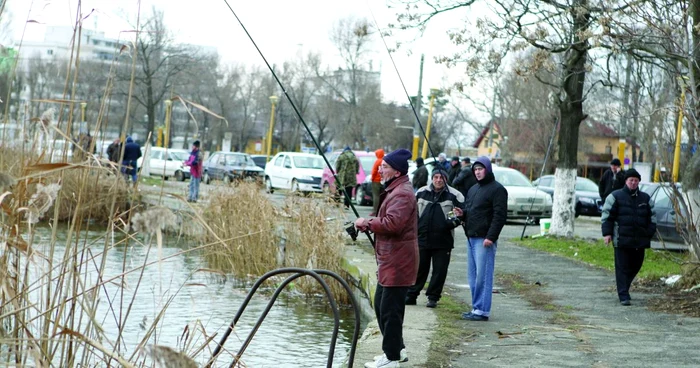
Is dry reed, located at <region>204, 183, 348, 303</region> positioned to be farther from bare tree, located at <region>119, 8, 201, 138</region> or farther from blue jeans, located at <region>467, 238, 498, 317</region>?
bare tree, located at <region>119, 8, 201, 138</region>

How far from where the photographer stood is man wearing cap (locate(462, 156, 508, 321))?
1037cm

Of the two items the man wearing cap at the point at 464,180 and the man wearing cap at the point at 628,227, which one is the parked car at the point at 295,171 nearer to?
the man wearing cap at the point at 464,180

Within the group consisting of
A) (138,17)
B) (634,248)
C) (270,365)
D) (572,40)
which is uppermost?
(572,40)

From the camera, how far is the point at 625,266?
12102 mm

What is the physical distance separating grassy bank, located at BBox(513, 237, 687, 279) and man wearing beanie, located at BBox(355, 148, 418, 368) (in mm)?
6242

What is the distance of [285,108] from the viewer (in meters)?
86.4

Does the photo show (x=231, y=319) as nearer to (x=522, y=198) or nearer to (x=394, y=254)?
(x=394, y=254)

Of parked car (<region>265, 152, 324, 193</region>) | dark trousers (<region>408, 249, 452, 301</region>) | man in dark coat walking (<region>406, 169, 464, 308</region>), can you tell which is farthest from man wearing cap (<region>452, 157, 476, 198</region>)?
parked car (<region>265, 152, 324, 193</region>)

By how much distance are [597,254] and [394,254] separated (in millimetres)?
10640

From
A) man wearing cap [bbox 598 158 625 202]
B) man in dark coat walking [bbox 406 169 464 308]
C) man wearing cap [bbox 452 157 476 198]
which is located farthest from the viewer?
man wearing cap [bbox 598 158 625 202]

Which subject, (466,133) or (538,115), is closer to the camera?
(538,115)

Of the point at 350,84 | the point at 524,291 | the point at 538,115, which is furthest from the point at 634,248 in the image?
the point at 350,84

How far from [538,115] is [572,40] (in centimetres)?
4564

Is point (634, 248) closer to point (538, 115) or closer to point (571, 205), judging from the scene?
point (571, 205)
